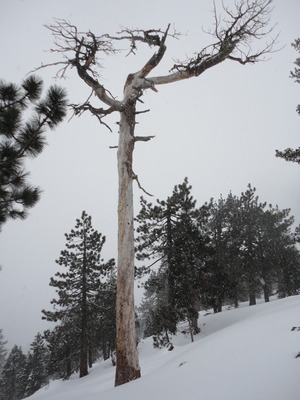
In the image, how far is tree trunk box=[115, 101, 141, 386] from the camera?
13.4 ft

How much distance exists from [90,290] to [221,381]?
17758 millimetres

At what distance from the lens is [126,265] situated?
4.52 meters

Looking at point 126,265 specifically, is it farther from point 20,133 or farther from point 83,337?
point 83,337

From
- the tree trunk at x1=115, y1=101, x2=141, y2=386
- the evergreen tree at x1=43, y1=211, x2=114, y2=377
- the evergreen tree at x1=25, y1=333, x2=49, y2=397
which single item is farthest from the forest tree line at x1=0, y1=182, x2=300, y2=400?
the evergreen tree at x1=25, y1=333, x2=49, y2=397

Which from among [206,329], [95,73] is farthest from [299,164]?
[206,329]

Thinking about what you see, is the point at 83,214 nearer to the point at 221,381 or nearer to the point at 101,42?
the point at 101,42

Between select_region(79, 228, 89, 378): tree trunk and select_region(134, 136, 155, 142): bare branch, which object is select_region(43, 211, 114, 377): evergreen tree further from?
select_region(134, 136, 155, 142): bare branch

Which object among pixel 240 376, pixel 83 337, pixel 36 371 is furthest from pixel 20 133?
pixel 36 371

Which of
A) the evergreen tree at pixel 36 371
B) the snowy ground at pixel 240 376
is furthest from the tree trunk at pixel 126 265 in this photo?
the evergreen tree at pixel 36 371

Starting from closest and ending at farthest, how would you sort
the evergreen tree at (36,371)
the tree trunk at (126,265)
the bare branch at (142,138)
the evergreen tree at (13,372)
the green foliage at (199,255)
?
the tree trunk at (126,265), the bare branch at (142,138), the green foliage at (199,255), the evergreen tree at (36,371), the evergreen tree at (13,372)

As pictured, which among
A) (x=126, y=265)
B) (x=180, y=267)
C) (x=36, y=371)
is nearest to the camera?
(x=126, y=265)

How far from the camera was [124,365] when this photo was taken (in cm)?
404

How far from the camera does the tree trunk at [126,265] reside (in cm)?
407

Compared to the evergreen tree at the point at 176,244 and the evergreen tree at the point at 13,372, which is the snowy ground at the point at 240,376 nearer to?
the evergreen tree at the point at 176,244
